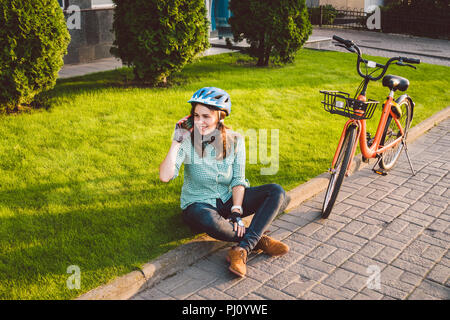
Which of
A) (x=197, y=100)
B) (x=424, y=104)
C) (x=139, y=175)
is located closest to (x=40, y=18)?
(x=139, y=175)

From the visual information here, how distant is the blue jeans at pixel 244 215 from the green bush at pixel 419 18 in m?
19.5

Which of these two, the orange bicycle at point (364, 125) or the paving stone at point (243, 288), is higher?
the orange bicycle at point (364, 125)

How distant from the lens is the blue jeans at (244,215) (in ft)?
13.2

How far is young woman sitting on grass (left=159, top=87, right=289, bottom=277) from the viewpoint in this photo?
13.3 ft

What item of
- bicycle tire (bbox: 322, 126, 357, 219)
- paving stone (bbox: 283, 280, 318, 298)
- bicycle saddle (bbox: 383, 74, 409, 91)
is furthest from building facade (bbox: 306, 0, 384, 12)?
paving stone (bbox: 283, 280, 318, 298)

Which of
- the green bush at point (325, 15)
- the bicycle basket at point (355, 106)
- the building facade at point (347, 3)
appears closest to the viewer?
the bicycle basket at point (355, 106)

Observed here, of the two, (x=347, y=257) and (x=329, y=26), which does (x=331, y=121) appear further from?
(x=329, y=26)

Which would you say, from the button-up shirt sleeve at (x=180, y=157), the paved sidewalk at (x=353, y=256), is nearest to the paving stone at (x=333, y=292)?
the paved sidewalk at (x=353, y=256)

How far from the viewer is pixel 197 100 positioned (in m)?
4.00

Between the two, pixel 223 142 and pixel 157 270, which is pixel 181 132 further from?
pixel 157 270

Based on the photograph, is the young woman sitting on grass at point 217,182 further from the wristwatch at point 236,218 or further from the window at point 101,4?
the window at point 101,4

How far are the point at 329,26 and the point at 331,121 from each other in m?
16.6

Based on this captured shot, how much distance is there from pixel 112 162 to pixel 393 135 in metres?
3.49

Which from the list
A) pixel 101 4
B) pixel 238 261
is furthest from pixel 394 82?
pixel 101 4
